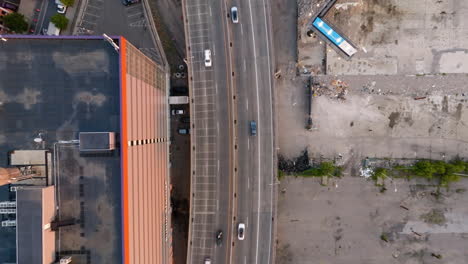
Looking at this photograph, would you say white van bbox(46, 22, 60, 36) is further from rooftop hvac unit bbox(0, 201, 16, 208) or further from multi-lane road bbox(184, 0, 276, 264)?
rooftop hvac unit bbox(0, 201, 16, 208)

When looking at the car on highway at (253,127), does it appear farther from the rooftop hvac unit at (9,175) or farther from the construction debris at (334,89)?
the rooftop hvac unit at (9,175)

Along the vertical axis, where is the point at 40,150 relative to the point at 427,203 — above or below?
above

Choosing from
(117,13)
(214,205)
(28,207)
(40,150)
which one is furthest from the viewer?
(117,13)

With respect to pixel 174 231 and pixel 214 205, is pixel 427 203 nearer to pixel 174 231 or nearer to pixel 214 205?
pixel 214 205

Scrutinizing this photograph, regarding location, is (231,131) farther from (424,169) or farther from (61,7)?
(61,7)

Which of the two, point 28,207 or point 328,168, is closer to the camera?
point 28,207

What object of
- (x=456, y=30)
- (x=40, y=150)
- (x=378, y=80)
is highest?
(x=456, y=30)

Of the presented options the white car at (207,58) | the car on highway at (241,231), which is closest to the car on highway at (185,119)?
the white car at (207,58)

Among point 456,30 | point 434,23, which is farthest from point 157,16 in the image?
point 456,30
